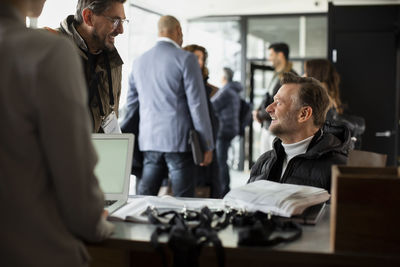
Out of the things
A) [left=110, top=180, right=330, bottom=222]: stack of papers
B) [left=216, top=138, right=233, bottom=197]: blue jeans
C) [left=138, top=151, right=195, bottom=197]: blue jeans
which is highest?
[left=110, top=180, right=330, bottom=222]: stack of papers

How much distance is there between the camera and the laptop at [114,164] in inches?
77.8

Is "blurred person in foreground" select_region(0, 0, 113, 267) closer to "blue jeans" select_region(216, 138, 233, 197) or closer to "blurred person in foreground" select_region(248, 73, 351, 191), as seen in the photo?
"blurred person in foreground" select_region(248, 73, 351, 191)

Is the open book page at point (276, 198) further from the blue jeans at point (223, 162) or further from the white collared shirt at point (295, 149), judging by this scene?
the blue jeans at point (223, 162)

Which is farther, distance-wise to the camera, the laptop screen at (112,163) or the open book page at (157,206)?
the laptop screen at (112,163)

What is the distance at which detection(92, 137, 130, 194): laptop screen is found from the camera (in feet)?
6.50

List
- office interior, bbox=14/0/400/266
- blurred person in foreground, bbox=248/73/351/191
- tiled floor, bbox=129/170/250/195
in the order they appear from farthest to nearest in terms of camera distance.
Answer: tiled floor, bbox=129/170/250/195 < blurred person in foreground, bbox=248/73/351/191 < office interior, bbox=14/0/400/266

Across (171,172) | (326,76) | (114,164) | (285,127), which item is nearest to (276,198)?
(114,164)

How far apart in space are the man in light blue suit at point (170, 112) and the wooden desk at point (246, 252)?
1973 millimetres

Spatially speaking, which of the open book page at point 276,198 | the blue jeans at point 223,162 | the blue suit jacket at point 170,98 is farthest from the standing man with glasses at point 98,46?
the blue jeans at point 223,162

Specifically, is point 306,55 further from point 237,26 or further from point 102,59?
point 102,59

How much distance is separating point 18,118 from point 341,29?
5.13 m

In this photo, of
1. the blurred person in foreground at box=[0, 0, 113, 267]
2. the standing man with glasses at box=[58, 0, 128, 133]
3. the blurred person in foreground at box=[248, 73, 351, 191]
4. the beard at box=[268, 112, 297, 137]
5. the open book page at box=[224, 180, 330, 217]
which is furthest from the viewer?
the beard at box=[268, 112, 297, 137]

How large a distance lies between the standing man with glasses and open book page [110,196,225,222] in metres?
0.64

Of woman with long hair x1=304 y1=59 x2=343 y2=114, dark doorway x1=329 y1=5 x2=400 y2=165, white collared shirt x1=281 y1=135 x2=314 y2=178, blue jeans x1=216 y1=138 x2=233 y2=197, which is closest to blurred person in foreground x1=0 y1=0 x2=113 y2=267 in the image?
white collared shirt x1=281 y1=135 x2=314 y2=178
